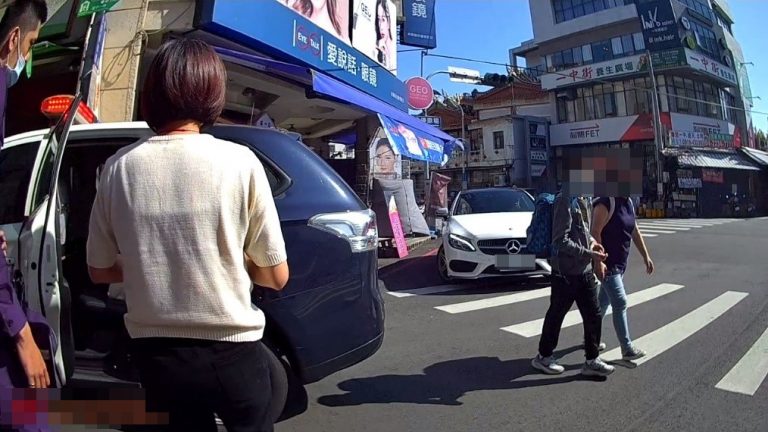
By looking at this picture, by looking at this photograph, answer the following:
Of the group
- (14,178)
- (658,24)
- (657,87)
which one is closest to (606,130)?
(657,87)

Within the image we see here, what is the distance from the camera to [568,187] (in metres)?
3.84

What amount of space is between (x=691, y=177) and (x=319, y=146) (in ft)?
82.2

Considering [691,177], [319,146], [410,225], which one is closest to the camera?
[410,225]

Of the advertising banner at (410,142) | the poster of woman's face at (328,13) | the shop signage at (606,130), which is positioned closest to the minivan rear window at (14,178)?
the poster of woman's face at (328,13)

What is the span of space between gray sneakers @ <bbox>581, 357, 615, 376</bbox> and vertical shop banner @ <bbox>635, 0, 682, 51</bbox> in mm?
34806

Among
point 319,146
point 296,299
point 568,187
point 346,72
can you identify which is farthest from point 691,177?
point 296,299

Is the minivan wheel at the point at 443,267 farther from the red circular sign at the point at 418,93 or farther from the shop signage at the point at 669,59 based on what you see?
the shop signage at the point at 669,59

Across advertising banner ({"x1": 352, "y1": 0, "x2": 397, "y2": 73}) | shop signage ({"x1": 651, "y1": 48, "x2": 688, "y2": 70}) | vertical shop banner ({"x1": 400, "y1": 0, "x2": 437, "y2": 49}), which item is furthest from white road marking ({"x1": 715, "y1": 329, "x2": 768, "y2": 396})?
shop signage ({"x1": 651, "y1": 48, "x2": 688, "y2": 70})

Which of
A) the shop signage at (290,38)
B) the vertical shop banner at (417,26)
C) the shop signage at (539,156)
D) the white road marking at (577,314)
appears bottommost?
the white road marking at (577,314)

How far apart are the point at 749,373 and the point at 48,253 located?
15.8ft

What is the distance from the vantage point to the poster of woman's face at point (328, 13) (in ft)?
31.7

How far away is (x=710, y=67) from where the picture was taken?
3412 centimetres

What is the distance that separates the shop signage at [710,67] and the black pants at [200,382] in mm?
37212

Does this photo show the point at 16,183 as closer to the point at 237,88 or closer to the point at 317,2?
the point at 237,88
